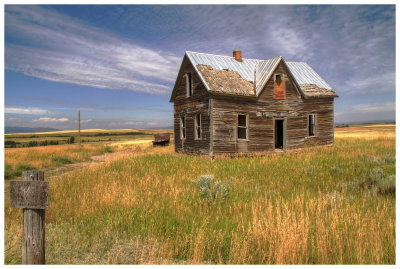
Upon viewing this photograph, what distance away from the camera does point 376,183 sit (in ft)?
23.0

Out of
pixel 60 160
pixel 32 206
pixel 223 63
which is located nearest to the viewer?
pixel 32 206

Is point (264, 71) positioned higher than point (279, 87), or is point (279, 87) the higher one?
point (264, 71)

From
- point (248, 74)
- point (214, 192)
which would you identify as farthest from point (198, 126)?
point (214, 192)

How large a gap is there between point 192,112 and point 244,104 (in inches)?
135

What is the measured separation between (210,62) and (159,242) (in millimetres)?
13974

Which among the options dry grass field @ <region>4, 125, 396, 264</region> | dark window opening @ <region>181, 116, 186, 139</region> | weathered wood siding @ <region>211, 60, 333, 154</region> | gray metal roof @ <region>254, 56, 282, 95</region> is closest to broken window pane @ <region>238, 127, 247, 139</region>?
weathered wood siding @ <region>211, 60, 333, 154</region>

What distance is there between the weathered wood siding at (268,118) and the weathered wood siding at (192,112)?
2.29ft

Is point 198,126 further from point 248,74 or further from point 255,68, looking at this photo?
point 255,68

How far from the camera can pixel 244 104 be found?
49.1 ft

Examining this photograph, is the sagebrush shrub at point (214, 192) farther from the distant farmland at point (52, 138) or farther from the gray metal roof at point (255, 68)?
the distant farmland at point (52, 138)

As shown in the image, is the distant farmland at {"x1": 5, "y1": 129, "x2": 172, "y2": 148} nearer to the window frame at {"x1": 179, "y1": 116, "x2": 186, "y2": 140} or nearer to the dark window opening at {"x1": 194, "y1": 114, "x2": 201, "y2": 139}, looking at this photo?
the window frame at {"x1": 179, "y1": 116, "x2": 186, "y2": 140}

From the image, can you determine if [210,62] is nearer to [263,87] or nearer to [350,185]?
[263,87]

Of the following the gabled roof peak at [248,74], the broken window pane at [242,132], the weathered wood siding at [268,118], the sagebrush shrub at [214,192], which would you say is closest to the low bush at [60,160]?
the weathered wood siding at [268,118]

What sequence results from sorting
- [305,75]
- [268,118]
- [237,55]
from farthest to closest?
[305,75] → [237,55] → [268,118]
